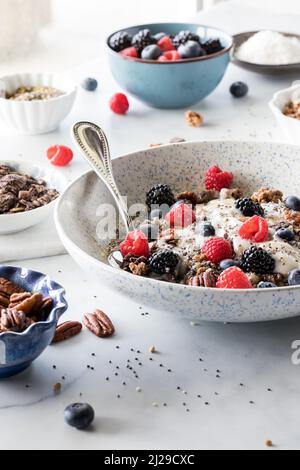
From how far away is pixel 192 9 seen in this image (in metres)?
3.42

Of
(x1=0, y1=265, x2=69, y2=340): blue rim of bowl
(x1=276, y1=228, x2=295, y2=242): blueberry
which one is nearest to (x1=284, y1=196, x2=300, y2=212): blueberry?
(x1=276, y1=228, x2=295, y2=242): blueberry

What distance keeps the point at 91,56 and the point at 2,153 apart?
9.97 feet

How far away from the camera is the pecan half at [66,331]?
1.26 metres

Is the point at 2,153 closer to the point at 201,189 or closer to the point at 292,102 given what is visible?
the point at 201,189

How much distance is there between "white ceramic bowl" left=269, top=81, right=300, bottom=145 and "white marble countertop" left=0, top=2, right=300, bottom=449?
665mm

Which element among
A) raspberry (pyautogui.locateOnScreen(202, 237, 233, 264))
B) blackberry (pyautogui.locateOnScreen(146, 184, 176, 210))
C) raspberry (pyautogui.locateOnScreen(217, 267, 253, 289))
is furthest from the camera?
blackberry (pyautogui.locateOnScreen(146, 184, 176, 210))

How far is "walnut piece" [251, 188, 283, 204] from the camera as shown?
151cm

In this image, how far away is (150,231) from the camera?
145 centimetres

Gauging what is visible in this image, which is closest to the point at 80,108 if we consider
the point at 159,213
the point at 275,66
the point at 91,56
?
the point at 275,66

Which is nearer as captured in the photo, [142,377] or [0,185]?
[142,377]

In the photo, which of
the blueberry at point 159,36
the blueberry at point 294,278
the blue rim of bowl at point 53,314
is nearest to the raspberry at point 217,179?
the blueberry at point 294,278

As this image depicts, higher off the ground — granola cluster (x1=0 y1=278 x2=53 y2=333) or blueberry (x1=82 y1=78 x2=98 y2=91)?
granola cluster (x1=0 y1=278 x2=53 y2=333)

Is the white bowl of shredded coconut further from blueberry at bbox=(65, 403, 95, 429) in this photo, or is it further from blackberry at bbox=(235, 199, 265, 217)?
blueberry at bbox=(65, 403, 95, 429)

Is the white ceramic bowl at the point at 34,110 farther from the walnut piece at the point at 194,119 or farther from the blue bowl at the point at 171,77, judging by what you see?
the walnut piece at the point at 194,119
